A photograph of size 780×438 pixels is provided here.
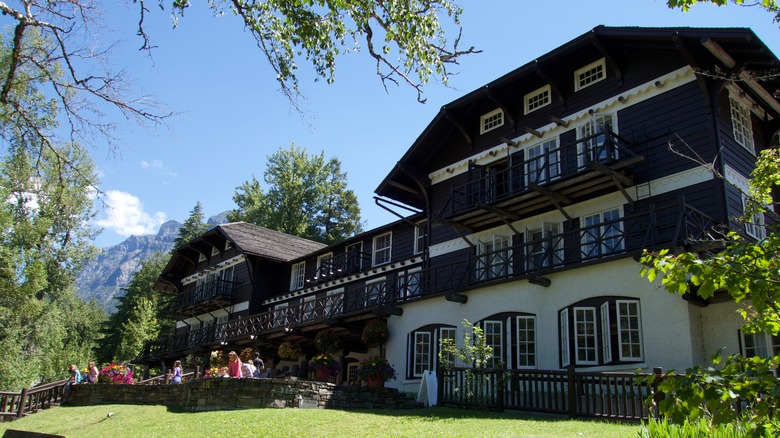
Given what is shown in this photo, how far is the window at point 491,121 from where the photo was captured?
21750 millimetres

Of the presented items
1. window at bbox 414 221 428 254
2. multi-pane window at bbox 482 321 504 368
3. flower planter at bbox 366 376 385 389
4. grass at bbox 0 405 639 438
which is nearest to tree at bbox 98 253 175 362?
window at bbox 414 221 428 254

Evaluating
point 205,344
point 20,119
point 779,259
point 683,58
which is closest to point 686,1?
point 779,259

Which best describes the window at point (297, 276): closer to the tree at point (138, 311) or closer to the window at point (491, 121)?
the tree at point (138, 311)

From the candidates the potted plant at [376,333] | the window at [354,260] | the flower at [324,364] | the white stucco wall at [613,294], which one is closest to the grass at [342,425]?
the white stucco wall at [613,294]

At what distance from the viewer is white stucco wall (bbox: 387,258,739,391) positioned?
14297 mm

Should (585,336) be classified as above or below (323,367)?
above

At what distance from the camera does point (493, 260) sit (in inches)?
792

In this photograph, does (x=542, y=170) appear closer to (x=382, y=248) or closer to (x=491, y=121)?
(x=491, y=121)

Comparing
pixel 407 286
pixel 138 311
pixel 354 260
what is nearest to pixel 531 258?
pixel 407 286

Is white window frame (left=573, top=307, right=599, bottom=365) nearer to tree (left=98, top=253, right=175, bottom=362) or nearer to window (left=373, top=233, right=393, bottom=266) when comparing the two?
window (left=373, top=233, right=393, bottom=266)

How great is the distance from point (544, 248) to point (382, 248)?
1206 centimetres

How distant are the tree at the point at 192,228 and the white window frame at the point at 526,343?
4377cm

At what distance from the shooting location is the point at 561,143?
63.2ft

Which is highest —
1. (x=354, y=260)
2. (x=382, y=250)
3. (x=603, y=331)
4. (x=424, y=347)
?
Result: (x=382, y=250)
